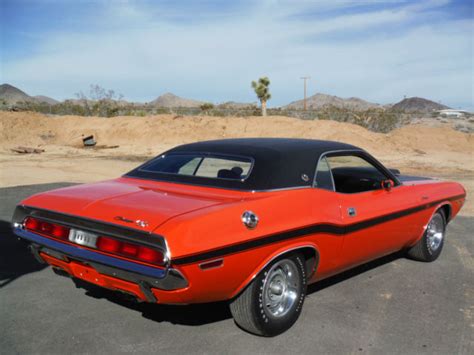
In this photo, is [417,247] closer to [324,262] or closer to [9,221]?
Result: [324,262]

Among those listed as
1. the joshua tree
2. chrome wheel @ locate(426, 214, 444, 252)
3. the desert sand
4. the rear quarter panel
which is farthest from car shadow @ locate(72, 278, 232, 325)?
the joshua tree

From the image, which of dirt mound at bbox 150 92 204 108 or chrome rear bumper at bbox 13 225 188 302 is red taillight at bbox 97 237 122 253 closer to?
chrome rear bumper at bbox 13 225 188 302

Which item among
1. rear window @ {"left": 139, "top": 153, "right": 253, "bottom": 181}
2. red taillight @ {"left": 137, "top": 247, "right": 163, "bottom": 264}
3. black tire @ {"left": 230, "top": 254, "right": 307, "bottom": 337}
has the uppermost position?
rear window @ {"left": 139, "top": 153, "right": 253, "bottom": 181}

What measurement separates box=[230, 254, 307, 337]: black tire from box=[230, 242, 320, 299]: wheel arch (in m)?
0.07

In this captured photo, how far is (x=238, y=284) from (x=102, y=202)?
1136 mm

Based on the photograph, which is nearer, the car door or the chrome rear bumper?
the chrome rear bumper

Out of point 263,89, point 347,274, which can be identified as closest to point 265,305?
point 347,274

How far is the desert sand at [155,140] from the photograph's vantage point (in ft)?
55.7

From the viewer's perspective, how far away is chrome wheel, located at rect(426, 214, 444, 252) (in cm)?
575

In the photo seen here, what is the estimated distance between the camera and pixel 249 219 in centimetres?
349

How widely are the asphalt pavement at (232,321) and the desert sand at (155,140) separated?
897cm

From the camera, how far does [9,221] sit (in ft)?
24.3

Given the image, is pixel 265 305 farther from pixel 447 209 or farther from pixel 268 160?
pixel 447 209

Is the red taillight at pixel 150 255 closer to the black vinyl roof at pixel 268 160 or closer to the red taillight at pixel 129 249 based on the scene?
the red taillight at pixel 129 249
